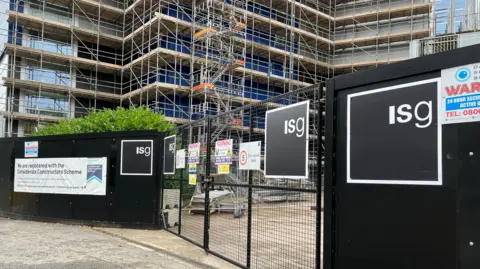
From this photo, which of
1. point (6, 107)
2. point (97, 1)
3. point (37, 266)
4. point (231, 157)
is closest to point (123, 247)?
point (37, 266)

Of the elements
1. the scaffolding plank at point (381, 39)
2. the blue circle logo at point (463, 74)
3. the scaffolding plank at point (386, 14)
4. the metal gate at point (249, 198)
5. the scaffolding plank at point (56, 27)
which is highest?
the scaffolding plank at point (386, 14)

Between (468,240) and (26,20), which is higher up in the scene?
(26,20)

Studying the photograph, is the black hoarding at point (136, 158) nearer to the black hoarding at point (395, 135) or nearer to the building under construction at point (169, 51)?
the black hoarding at point (395, 135)

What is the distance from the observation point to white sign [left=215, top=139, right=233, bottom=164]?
23.6 feet

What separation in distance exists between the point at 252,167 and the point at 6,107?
102 feet

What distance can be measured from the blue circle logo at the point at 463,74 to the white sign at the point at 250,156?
3256 millimetres

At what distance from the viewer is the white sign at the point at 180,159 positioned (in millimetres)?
9375

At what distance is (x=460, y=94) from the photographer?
10.5ft

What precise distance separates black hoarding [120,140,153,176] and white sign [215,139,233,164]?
372 centimetres

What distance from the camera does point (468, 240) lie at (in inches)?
121

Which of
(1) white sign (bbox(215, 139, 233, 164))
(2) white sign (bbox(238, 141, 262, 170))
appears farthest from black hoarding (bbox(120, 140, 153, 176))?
(2) white sign (bbox(238, 141, 262, 170))

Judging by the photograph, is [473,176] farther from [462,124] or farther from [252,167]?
[252,167]

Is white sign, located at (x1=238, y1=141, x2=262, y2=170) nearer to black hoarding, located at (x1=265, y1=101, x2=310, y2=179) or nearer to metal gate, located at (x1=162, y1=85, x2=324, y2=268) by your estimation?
metal gate, located at (x1=162, y1=85, x2=324, y2=268)

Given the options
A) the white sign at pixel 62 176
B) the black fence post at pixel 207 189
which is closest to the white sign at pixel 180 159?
the black fence post at pixel 207 189
